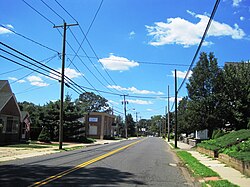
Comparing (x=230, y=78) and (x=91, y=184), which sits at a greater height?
(x=230, y=78)

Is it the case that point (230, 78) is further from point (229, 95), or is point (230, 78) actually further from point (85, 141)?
point (85, 141)

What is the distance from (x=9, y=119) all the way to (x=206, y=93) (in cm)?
2035

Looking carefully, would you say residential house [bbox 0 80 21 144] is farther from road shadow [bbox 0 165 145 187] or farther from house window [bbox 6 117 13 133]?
road shadow [bbox 0 165 145 187]

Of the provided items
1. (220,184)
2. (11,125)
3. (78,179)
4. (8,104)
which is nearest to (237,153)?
(220,184)

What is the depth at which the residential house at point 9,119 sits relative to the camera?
33.4 m

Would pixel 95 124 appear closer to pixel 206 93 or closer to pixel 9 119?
pixel 9 119

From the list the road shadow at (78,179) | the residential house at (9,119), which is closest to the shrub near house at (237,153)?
the road shadow at (78,179)

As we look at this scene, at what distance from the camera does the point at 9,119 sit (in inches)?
1379

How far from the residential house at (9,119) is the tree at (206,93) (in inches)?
722

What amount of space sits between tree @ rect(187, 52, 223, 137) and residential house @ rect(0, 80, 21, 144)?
18.3 m

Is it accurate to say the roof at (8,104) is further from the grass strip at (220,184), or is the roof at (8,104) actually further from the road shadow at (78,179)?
the grass strip at (220,184)

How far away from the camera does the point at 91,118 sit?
78.0 metres

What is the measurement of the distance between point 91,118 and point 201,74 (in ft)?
152

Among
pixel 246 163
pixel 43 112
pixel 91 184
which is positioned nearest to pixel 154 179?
pixel 91 184
